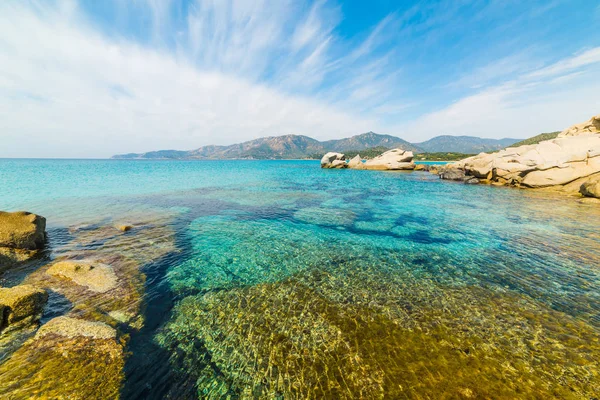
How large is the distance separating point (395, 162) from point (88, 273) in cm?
7355

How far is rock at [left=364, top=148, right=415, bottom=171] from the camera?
2689 inches

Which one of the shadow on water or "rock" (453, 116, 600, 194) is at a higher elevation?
"rock" (453, 116, 600, 194)

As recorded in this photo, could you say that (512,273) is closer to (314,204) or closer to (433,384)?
(433,384)

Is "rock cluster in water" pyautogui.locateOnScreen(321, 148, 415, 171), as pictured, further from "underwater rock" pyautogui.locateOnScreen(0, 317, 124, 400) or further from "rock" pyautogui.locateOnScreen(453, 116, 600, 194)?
"underwater rock" pyautogui.locateOnScreen(0, 317, 124, 400)

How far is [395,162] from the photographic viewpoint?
6912 cm

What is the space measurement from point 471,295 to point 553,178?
36.8 m

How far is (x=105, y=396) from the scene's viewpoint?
4.35 meters

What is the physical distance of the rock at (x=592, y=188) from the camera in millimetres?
23600

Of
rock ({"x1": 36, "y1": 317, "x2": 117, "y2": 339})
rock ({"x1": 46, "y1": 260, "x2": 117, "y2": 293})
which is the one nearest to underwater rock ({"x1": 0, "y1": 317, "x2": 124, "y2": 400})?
rock ({"x1": 36, "y1": 317, "x2": 117, "y2": 339})

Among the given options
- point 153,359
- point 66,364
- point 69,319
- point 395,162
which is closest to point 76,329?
point 69,319

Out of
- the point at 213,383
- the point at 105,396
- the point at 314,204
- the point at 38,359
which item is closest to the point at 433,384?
the point at 213,383

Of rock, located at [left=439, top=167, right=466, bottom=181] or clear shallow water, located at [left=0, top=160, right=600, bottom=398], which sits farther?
rock, located at [left=439, top=167, right=466, bottom=181]

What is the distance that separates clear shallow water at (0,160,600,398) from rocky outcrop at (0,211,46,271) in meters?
0.92

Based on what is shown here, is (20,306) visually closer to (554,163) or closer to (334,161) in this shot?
(554,163)
